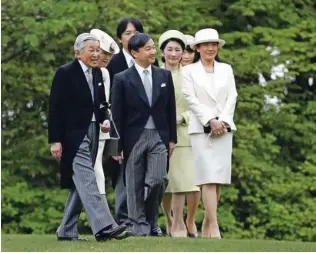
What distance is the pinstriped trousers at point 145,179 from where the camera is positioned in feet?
45.3

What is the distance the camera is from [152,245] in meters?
12.6

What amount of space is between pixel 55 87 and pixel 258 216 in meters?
12.5

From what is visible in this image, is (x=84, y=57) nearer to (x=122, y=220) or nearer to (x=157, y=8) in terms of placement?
(x=122, y=220)

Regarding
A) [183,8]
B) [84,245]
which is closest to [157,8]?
[183,8]

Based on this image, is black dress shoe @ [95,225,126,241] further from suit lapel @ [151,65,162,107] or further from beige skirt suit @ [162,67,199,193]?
beige skirt suit @ [162,67,199,193]

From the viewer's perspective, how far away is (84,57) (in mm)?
13031

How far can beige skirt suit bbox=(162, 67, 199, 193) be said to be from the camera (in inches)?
598

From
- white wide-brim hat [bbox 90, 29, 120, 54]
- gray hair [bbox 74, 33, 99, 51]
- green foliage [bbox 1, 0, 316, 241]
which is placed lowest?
green foliage [bbox 1, 0, 316, 241]

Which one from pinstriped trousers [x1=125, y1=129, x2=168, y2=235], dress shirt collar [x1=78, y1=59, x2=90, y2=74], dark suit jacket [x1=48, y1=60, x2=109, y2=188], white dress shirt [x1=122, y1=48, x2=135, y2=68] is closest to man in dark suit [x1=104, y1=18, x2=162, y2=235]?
white dress shirt [x1=122, y1=48, x2=135, y2=68]

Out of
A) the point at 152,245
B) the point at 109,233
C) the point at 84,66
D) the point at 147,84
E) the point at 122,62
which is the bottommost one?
the point at 152,245

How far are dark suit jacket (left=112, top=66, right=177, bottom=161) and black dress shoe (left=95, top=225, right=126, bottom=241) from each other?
52.3 inches

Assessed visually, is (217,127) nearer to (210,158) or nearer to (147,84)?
(210,158)

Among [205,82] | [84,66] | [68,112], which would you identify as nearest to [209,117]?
[205,82]

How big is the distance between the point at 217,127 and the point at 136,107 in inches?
40.1
